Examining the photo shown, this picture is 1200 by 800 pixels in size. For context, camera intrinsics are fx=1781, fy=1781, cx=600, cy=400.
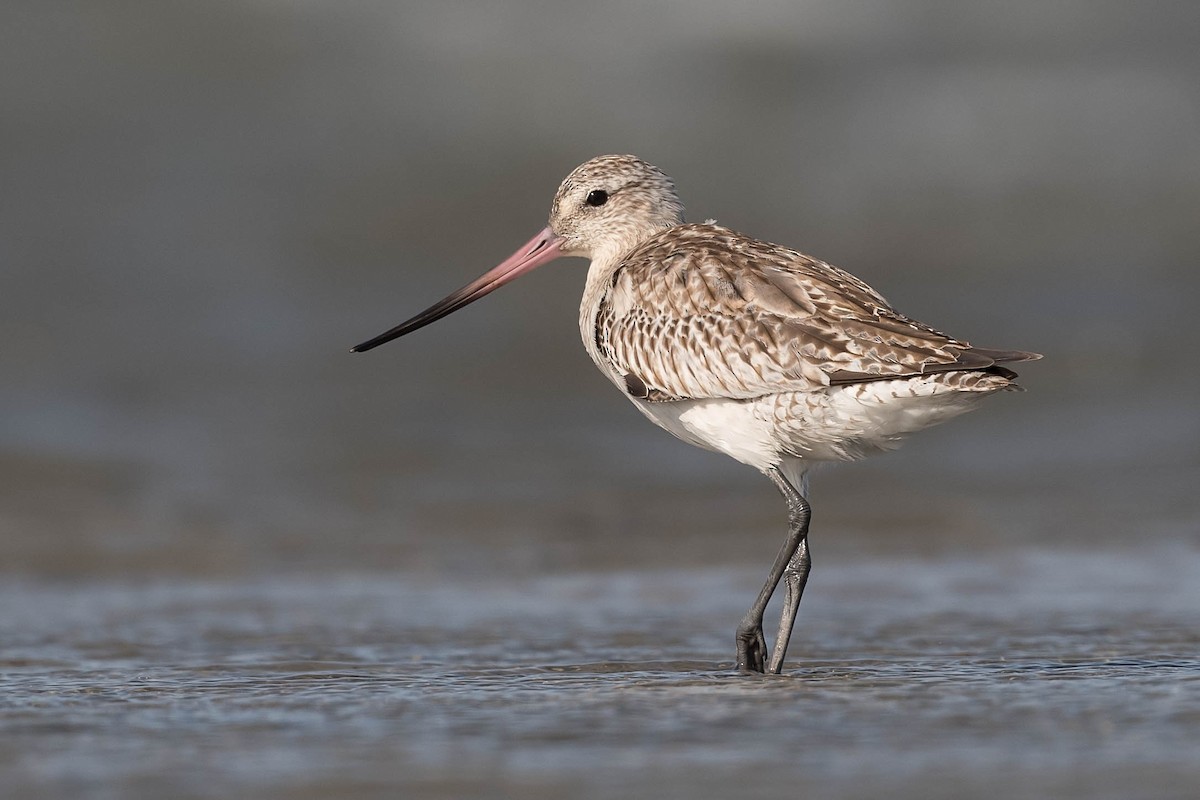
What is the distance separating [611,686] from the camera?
626 centimetres

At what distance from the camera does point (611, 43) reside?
61.7ft

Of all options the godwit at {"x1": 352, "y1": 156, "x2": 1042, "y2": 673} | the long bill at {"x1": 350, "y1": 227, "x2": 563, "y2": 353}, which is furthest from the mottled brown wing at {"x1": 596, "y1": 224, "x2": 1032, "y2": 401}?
the long bill at {"x1": 350, "y1": 227, "x2": 563, "y2": 353}

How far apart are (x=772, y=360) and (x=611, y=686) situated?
1.42 m

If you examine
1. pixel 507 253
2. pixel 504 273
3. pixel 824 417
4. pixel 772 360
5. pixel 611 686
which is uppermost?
pixel 507 253

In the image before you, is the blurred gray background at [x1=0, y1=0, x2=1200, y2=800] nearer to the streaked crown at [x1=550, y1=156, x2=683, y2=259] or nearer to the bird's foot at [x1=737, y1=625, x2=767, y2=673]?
the bird's foot at [x1=737, y1=625, x2=767, y2=673]

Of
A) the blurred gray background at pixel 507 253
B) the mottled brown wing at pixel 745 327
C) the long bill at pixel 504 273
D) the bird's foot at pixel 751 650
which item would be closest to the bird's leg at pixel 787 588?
the bird's foot at pixel 751 650

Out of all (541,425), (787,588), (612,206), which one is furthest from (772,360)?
(541,425)

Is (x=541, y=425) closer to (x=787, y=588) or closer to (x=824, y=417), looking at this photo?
(x=787, y=588)

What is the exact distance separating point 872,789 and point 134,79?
14.2 m

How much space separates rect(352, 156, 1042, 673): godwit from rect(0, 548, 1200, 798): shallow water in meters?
0.72

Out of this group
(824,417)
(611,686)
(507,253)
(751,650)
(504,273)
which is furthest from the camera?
(507,253)

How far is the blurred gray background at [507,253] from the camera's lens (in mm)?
10539

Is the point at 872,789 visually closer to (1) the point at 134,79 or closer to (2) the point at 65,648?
(2) the point at 65,648

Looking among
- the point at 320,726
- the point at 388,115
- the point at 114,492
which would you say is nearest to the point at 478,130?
the point at 388,115
